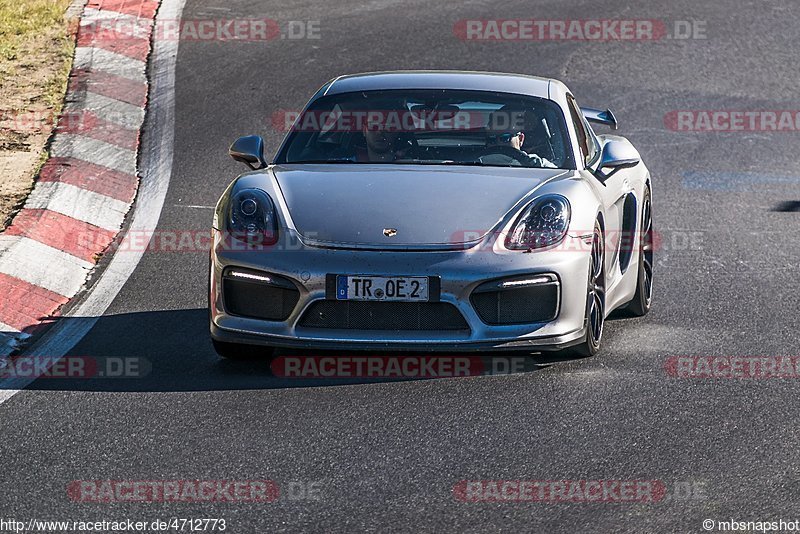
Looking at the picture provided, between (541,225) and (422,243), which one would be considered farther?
(541,225)

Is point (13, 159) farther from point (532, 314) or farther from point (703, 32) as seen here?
point (703, 32)

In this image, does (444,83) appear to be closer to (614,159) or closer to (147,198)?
(614,159)

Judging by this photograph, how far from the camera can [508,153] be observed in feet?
23.7

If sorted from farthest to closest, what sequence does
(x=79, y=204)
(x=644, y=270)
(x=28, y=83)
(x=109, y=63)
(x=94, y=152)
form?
(x=109, y=63), (x=28, y=83), (x=94, y=152), (x=79, y=204), (x=644, y=270)

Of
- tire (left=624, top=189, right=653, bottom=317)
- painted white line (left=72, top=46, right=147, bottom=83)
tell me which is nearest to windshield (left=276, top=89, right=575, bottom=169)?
tire (left=624, top=189, right=653, bottom=317)

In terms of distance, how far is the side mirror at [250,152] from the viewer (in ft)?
24.1

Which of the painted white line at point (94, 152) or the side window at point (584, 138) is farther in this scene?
the painted white line at point (94, 152)

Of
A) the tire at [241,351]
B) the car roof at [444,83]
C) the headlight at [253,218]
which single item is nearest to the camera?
the headlight at [253,218]

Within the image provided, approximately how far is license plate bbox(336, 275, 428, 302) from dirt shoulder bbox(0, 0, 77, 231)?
3685 mm

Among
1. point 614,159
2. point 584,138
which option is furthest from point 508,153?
point 584,138

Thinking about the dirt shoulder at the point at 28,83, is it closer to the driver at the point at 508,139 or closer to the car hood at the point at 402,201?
the car hood at the point at 402,201

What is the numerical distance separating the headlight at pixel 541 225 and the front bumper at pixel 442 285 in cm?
6

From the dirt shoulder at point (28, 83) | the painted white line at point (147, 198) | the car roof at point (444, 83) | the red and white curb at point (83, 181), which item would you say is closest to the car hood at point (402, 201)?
the car roof at point (444, 83)

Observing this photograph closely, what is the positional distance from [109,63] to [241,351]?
732 cm
